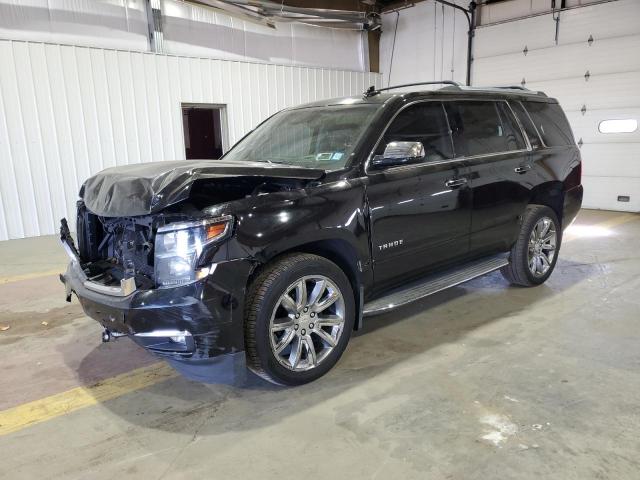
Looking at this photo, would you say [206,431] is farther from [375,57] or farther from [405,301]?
[375,57]

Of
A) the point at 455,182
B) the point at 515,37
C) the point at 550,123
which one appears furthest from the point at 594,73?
the point at 455,182

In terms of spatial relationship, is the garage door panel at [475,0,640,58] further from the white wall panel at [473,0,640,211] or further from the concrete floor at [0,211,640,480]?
the concrete floor at [0,211,640,480]

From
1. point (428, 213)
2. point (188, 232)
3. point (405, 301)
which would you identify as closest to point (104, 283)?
point (188, 232)

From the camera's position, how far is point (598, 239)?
262 inches

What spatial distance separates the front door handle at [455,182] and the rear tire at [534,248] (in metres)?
1.01

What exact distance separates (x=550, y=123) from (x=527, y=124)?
0.44m

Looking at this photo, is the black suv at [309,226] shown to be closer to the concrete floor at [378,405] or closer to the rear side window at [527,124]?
the rear side window at [527,124]

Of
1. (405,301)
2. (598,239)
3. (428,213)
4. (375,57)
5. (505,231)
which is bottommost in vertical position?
(598,239)

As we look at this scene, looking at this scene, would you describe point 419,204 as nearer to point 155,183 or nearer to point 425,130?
point 425,130

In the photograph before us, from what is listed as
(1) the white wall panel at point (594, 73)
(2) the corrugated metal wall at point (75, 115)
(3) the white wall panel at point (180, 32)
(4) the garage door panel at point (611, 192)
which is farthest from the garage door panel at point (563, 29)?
(2) the corrugated metal wall at point (75, 115)

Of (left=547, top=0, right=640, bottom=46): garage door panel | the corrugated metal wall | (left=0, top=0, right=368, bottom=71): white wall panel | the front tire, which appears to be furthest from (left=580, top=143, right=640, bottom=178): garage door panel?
the front tire

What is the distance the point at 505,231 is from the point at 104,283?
10.2 feet

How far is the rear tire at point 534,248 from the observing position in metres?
4.29

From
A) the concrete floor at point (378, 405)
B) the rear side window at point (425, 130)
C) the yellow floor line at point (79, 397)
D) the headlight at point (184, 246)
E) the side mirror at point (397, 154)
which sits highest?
the rear side window at point (425, 130)
